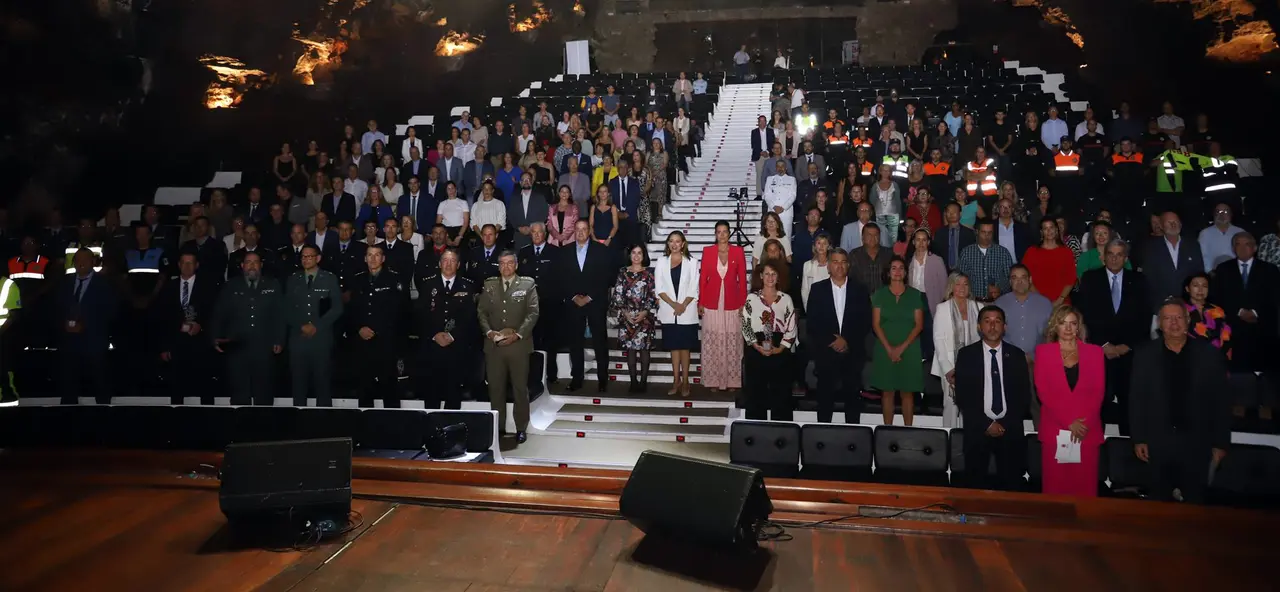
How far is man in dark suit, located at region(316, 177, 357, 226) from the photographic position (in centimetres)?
814

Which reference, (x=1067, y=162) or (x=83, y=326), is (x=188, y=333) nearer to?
(x=83, y=326)

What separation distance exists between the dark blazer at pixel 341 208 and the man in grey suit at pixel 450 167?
3.31 feet

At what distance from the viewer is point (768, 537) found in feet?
9.19

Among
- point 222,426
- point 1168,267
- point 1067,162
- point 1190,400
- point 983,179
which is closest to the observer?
point 1190,400

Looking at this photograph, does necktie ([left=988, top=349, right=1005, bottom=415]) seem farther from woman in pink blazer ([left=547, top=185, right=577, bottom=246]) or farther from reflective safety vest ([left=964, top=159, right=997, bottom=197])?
woman in pink blazer ([left=547, top=185, right=577, bottom=246])

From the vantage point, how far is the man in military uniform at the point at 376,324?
5898 millimetres

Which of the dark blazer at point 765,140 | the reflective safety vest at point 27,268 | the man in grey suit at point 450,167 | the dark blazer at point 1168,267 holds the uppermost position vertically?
the dark blazer at point 765,140

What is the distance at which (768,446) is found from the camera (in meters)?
4.12

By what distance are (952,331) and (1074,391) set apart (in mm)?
1165

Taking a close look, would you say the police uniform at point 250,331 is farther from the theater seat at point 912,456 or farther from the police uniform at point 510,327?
the theater seat at point 912,456

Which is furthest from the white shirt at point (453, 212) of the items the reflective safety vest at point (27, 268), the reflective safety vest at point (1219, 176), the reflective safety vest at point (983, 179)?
the reflective safety vest at point (1219, 176)

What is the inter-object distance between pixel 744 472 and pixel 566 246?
4.05 m

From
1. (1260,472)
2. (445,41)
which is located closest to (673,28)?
(445,41)

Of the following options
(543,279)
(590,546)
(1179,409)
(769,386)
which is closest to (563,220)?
(543,279)
